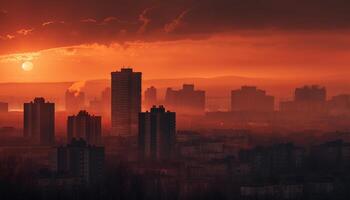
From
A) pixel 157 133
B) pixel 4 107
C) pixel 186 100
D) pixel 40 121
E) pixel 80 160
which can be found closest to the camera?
pixel 80 160

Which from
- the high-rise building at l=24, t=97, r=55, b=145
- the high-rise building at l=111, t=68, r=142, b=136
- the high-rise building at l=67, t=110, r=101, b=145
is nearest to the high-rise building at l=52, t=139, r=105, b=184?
the high-rise building at l=67, t=110, r=101, b=145

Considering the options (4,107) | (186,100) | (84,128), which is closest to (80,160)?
(84,128)

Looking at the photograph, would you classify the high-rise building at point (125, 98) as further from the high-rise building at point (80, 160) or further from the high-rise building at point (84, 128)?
the high-rise building at point (80, 160)

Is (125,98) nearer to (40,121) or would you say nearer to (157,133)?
(40,121)

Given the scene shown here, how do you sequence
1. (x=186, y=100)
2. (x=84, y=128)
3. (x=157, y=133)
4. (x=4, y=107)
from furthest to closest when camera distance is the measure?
(x=186, y=100)
(x=157, y=133)
(x=84, y=128)
(x=4, y=107)

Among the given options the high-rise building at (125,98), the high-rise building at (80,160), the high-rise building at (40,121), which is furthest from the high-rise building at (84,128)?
the high-rise building at (80,160)
